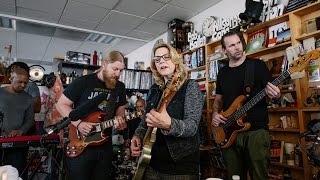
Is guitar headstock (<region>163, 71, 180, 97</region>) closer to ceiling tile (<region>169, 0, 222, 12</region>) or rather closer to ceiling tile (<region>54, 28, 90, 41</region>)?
ceiling tile (<region>169, 0, 222, 12</region>)

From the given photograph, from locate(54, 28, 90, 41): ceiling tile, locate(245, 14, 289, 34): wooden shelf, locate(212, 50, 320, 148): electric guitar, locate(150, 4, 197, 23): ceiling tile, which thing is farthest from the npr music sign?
locate(54, 28, 90, 41): ceiling tile

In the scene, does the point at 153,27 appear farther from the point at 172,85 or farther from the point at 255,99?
the point at 172,85

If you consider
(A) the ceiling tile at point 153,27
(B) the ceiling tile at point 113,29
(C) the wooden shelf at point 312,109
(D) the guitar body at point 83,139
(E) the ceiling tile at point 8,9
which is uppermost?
(E) the ceiling tile at point 8,9

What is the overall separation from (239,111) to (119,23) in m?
3.18

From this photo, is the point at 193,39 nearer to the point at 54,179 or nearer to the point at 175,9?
the point at 175,9

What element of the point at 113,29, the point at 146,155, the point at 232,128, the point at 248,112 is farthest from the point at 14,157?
the point at 113,29

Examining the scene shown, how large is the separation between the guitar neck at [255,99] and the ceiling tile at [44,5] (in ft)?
10.0

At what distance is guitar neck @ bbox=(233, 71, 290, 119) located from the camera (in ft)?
5.57

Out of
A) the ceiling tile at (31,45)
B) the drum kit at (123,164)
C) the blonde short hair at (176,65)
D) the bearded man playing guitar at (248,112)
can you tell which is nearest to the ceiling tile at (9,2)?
the ceiling tile at (31,45)

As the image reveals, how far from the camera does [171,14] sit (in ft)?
12.7

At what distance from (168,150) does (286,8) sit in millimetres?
2240

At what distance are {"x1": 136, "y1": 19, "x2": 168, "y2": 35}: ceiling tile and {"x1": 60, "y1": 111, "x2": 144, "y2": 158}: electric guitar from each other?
8.78 ft

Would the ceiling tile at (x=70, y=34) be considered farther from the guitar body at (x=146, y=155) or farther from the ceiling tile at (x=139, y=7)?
the guitar body at (x=146, y=155)

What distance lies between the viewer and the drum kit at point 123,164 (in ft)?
9.48
